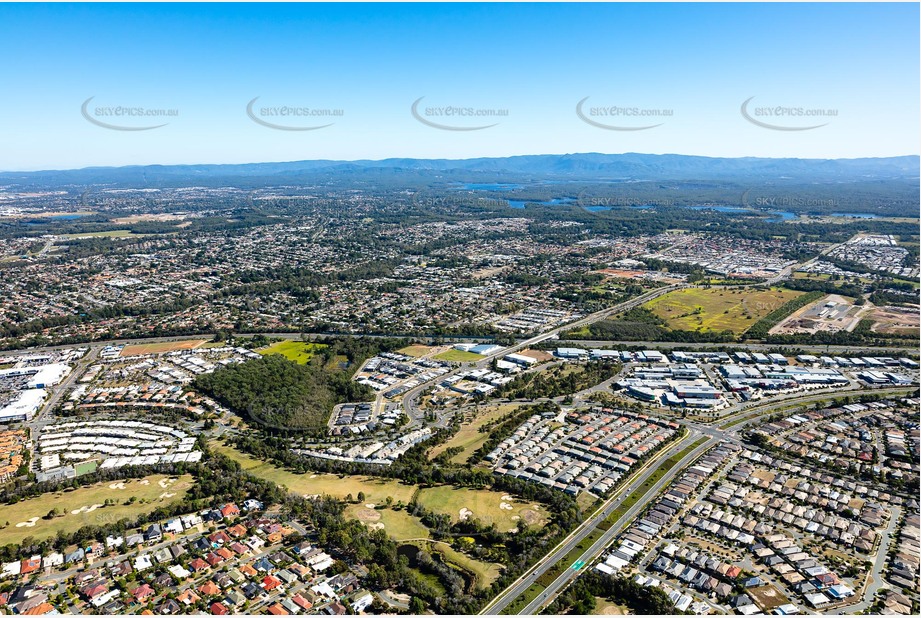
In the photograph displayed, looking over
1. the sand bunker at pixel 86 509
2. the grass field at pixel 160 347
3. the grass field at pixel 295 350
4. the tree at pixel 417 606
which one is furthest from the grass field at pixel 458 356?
the tree at pixel 417 606

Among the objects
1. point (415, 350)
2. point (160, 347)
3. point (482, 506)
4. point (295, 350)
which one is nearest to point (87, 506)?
point (482, 506)

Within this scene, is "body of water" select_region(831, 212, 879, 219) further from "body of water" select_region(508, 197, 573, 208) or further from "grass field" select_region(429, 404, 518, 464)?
"grass field" select_region(429, 404, 518, 464)

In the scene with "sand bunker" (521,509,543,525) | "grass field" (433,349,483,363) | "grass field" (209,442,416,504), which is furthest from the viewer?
"grass field" (433,349,483,363)

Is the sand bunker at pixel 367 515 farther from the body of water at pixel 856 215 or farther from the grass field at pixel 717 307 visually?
the body of water at pixel 856 215

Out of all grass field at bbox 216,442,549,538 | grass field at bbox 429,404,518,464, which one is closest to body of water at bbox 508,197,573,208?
grass field at bbox 429,404,518,464

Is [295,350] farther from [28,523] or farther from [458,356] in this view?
[28,523]

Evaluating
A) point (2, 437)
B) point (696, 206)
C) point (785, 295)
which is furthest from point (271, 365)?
point (696, 206)
